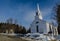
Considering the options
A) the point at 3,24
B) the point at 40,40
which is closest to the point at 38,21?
the point at 3,24

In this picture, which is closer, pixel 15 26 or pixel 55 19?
pixel 55 19

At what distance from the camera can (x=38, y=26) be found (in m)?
11.8

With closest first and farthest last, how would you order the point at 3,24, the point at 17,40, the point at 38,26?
the point at 17,40
the point at 3,24
the point at 38,26

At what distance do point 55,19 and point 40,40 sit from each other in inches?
62.3

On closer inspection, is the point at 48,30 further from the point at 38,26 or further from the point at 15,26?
the point at 15,26

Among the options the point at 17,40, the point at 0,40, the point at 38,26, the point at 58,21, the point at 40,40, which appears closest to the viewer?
the point at 0,40

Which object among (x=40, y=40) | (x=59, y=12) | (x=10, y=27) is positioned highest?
(x=59, y=12)

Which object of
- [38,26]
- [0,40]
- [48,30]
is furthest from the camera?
[38,26]

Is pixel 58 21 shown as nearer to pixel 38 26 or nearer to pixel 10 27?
pixel 10 27

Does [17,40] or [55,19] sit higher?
[55,19]

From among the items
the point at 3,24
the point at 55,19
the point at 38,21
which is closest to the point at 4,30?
the point at 3,24

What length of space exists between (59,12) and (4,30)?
3223 mm

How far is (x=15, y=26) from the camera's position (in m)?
8.72

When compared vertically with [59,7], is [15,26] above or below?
below
